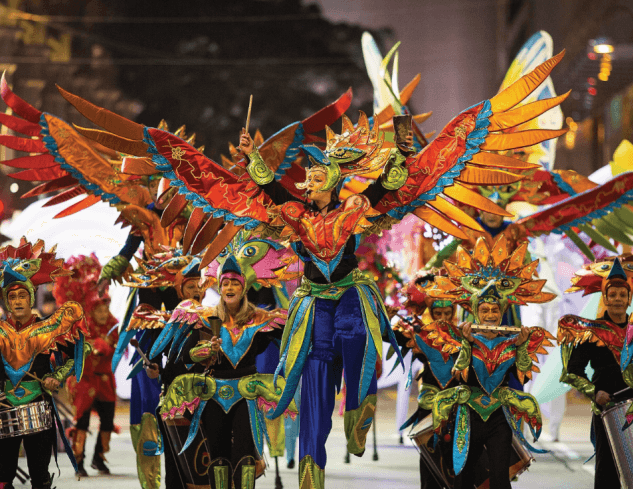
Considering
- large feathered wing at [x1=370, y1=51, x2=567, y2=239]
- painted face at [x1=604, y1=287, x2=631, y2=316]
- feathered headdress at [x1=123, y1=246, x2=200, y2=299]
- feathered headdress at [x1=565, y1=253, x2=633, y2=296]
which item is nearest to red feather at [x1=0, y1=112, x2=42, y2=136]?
feathered headdress at [x1=123, y1=246, x2=200, y2=299]

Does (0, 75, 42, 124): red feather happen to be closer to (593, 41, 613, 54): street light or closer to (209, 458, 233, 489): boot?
(209, 458, 233, 489): boot

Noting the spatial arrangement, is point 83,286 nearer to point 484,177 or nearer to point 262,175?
point 262,175

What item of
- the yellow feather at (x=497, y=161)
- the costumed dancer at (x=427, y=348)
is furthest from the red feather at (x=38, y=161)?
the yellow feather at (x=497, y=161)

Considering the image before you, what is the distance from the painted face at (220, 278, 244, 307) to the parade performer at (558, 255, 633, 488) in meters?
1.96

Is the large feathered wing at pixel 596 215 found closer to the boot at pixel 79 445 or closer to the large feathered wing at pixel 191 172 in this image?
the large feathered wing at pixel 191 172

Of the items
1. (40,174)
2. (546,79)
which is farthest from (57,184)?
(546,79)

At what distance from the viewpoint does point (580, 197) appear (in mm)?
7785

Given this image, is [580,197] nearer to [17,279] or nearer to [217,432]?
[217,432]

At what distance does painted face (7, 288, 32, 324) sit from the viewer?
20.2 ft

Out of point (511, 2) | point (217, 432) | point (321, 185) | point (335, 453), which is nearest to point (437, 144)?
point (321, 185)

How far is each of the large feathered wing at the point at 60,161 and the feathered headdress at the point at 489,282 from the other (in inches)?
111

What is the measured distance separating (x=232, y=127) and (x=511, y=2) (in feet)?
25.3

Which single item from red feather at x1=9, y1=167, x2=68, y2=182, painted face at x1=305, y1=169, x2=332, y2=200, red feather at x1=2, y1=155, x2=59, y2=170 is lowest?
painted face at x1=305, y1=169, x2=332, y2=200

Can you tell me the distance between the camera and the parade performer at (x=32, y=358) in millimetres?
5988
